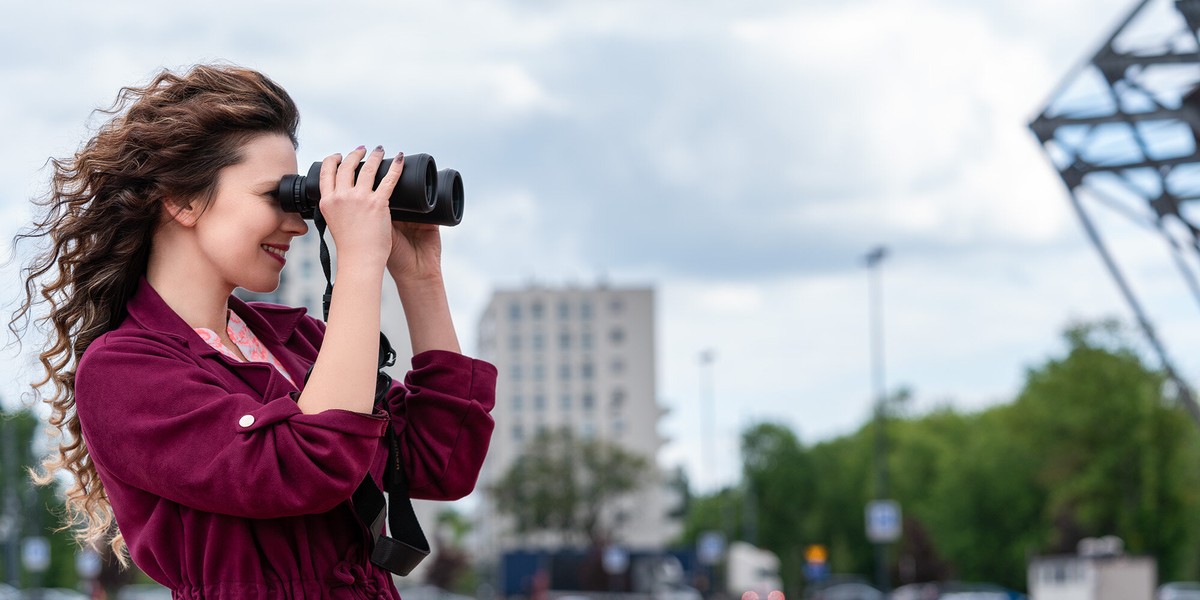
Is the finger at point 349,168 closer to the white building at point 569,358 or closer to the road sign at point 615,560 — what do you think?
the road sign at point 615,560

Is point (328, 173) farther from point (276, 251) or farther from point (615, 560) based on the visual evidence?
point (615, 560)

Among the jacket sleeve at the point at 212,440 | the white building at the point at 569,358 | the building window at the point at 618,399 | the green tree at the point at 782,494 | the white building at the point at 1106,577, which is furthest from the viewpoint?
the white building at the point at 569,358

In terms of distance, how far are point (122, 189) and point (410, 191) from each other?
38cm

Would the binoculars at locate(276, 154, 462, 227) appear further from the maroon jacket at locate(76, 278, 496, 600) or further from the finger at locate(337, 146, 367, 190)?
the maroon jacket at locate(76, 278, 496, 600)

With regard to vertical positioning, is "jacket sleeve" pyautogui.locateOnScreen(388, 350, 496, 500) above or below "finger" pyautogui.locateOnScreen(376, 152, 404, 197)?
below

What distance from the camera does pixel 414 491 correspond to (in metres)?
2.12

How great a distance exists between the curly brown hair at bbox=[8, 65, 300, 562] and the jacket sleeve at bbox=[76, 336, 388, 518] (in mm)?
201

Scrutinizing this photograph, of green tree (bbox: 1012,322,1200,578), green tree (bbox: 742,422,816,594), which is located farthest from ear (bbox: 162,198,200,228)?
green tree (bbox: 742,422,816,594)

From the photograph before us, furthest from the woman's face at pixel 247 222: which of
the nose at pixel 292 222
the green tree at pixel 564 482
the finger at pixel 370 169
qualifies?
the green tree at pixel 564 482

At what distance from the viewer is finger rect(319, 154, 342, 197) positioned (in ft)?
6.04

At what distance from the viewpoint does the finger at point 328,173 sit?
1.84 metres

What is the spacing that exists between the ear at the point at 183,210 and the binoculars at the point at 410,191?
0.11 metres

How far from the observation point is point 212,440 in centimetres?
168

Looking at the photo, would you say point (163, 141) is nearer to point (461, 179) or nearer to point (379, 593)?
point (461, 179)
